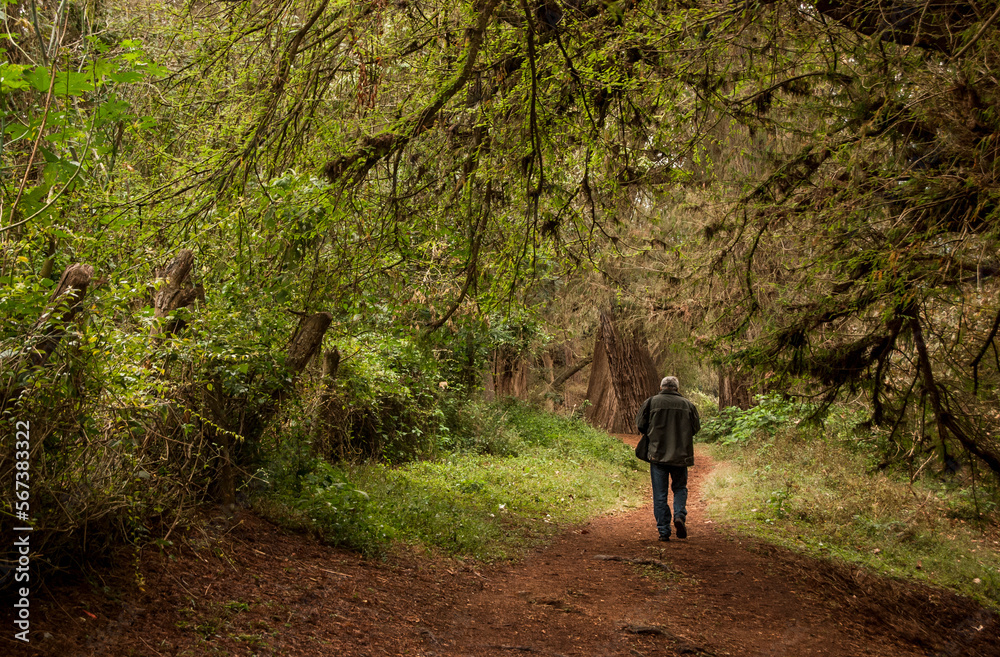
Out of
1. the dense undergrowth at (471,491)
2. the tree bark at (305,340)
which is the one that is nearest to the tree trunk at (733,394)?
the dense undergrowth at (471,491)

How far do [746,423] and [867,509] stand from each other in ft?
27.4

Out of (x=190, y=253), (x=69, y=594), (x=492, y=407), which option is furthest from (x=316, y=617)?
(x=492, y=407)

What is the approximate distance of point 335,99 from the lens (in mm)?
5781

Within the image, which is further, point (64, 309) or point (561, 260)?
point (561, 260)

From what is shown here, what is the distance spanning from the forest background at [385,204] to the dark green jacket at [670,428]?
1426 millimetres

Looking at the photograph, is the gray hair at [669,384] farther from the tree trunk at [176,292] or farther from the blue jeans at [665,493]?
the tree trunk at [176,292]

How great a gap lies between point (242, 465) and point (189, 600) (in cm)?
195

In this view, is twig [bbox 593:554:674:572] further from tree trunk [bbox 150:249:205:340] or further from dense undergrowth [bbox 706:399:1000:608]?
tree trunk [bbox 150:249:205:340]

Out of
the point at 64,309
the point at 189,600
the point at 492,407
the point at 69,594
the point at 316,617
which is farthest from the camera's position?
the point at 492,407

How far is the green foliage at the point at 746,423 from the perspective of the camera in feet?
53.5

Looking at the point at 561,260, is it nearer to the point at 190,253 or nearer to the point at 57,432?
the point at 190,253

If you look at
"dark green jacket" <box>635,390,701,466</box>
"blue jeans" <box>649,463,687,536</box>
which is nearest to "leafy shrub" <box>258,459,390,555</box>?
"blue jeans" <box>649,463,687,536</box>

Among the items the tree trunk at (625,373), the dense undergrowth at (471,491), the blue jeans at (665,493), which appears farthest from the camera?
the tree trunk at (625,373)

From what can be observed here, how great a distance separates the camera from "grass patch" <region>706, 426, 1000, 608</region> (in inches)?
310
